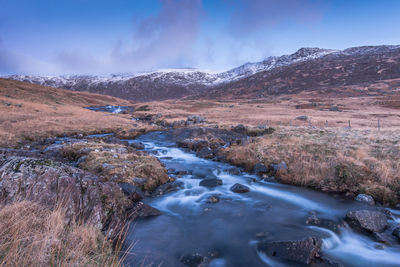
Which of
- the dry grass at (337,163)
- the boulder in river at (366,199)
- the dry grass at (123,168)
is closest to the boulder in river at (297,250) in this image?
the boulder in river at (366,199)

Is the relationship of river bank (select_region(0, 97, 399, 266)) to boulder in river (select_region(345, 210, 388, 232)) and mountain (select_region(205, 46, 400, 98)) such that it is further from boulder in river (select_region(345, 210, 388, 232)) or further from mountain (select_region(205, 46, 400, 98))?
mountain (select_region(205, 46, 400, 98))

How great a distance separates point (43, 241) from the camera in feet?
12.3

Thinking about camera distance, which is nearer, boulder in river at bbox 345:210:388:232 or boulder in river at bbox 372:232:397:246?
boulder in river at bbox 372:232:397:246

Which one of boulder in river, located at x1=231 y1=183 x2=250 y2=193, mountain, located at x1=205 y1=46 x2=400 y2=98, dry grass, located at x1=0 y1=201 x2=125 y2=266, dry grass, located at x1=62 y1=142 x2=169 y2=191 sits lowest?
boulder in river, located at x1=231 y1=183 x2=250 y2=193

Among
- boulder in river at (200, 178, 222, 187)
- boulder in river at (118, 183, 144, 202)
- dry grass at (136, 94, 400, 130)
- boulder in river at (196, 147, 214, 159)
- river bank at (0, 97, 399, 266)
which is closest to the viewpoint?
river bank at (0, 97, 399, 266)

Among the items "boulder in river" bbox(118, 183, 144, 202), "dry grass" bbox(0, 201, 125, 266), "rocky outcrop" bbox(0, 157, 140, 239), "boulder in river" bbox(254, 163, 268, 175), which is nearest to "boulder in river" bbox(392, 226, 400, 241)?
"boulder in river" bbox(254, 163, 268, 175)

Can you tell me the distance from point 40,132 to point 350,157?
26599mm

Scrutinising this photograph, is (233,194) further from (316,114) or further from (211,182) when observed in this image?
(316,114)

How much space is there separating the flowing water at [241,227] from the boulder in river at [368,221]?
0.96ft

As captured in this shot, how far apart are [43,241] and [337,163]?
12.6m

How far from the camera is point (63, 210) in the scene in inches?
224

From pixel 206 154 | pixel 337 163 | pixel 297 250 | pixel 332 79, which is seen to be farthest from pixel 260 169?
pixel 332 79

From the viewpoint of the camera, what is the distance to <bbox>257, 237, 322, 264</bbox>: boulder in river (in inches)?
242

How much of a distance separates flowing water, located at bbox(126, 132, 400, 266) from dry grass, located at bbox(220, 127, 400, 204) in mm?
821
